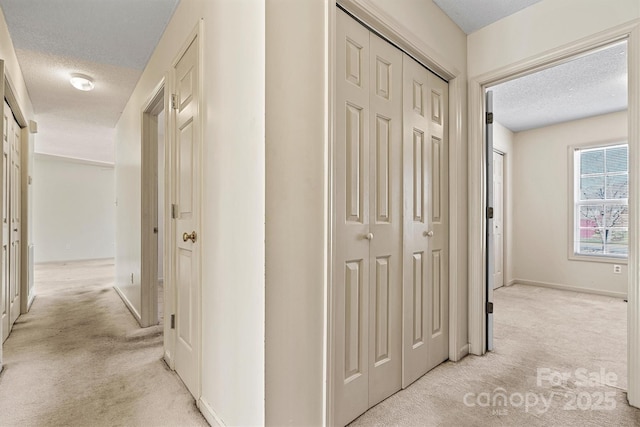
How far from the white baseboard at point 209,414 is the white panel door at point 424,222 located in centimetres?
103

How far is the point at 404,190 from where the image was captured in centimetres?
192

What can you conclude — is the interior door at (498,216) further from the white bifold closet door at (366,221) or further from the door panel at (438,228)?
the white bifold closet door at (366,221)

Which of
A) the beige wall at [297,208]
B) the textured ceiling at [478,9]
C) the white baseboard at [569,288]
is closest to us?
the beige wall at [297,208]

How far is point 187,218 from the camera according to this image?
1954mm

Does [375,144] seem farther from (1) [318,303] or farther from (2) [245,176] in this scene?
(1) [318,303]

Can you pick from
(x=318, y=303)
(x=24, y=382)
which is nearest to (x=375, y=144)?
(x=318, y=303)

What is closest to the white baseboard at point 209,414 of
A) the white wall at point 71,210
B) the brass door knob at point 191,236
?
the brass door knob at point 191,236

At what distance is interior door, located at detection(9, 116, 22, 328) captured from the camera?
2.85m

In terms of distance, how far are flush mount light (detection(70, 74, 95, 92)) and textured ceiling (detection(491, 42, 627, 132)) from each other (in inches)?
164

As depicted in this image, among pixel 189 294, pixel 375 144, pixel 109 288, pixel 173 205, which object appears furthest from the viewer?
pixel 109 288

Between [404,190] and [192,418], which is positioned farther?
[404,190]

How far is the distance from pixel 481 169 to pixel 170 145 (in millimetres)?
2217

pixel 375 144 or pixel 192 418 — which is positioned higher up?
pixel 375 144

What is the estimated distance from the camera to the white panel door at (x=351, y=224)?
1.51 meters
